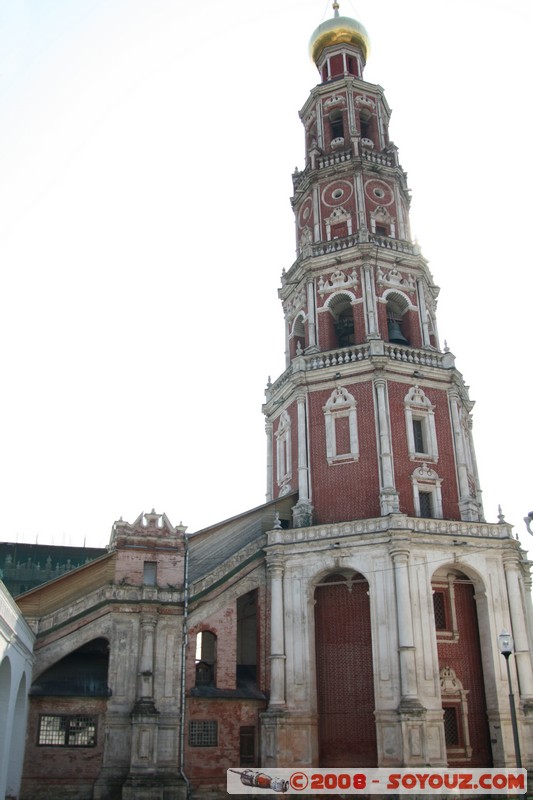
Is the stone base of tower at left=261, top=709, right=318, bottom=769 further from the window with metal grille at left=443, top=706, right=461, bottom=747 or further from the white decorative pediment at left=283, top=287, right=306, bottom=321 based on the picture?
the white decorative pediment at left=283, top=287, right=306, bottom=321

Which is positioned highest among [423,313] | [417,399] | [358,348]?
[423,313]

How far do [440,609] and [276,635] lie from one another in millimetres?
6828

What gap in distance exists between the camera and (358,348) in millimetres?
35906

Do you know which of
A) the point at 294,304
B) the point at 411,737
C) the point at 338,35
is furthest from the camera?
the point at 338,35

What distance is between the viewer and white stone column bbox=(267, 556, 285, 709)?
29.9m

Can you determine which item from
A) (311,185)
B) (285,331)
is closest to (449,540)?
(285,331)

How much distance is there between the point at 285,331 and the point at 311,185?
843 cm

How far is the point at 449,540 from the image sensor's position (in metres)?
31.0

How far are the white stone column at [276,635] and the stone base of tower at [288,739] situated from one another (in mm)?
557

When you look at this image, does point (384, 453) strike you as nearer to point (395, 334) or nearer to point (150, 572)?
point (395, 334)

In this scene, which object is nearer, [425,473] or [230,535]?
[425,473]

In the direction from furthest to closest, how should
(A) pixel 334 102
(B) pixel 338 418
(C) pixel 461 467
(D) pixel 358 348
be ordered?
(A) pixel 334 102
(D) pixel 358 348
(B) pixel 338 418
(C) pixel 461 467

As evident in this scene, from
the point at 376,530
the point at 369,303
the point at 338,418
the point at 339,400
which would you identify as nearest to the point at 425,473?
the point at 376,530

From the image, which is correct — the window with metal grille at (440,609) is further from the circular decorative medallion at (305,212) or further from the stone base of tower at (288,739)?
the circular decorative medallion at (305,212)
